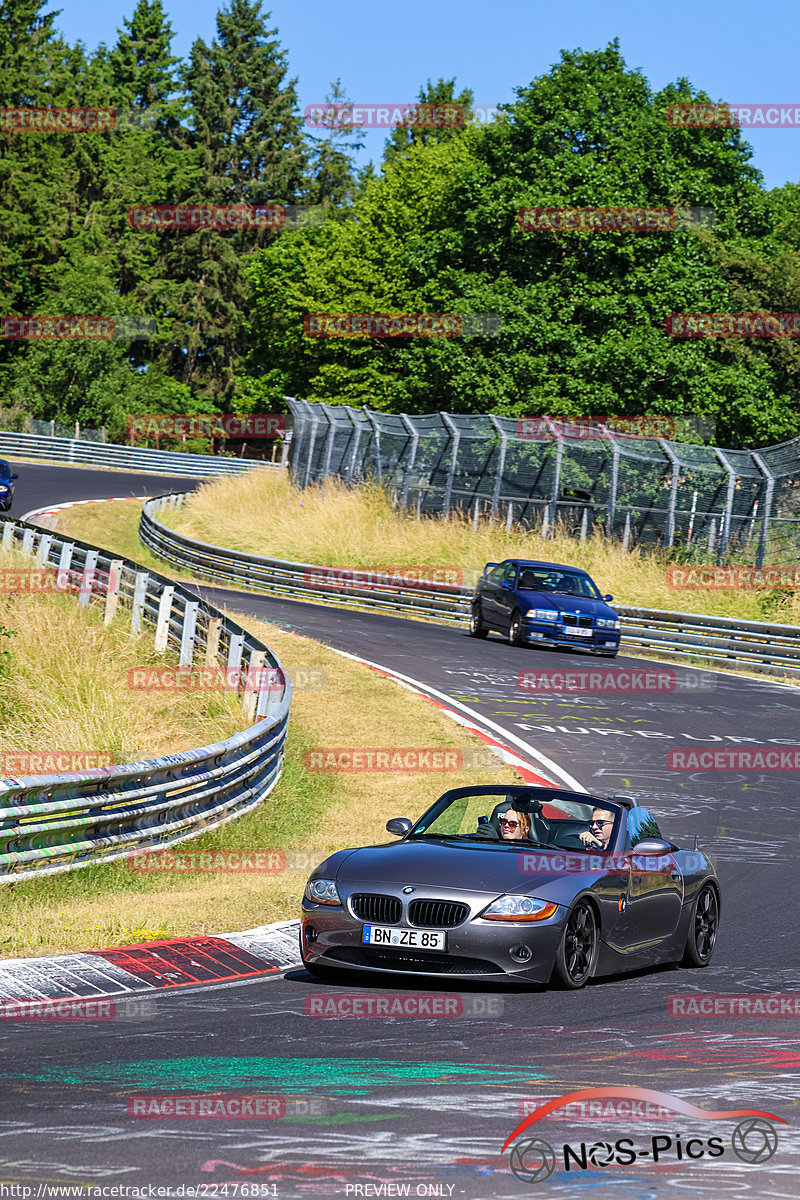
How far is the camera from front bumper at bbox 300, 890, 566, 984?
8.39 m

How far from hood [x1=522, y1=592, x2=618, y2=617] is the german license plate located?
19933mm

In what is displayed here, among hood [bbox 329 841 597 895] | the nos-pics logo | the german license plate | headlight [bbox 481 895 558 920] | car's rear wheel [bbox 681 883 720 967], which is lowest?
car's rear wheel [bbox 681 883 720 967]

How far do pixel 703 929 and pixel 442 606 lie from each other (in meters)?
24.3

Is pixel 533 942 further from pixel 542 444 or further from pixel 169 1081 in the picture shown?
pixel 542 444

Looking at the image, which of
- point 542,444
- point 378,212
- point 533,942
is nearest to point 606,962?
point 533,942

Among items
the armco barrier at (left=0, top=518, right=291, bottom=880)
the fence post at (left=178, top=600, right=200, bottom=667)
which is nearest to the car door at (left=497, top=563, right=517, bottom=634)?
the armco barrier at (left=0, top=518, right=291, bottom=880)

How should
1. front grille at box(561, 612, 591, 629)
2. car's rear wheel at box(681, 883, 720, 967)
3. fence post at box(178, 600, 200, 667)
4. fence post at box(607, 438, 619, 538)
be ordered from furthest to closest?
fence post at box(607, 438, 619, 538)
front grille at box(561, 612, 591, 629)
fence post at box(178, 600, 200, 667)
car's rear wheel at box(681, 883, 720, 967)

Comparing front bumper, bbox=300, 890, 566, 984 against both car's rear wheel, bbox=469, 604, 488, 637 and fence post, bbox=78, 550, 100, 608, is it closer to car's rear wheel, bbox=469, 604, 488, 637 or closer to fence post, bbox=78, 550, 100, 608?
fence post, bbox=78, 550, 100, 608

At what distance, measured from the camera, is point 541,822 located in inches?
381

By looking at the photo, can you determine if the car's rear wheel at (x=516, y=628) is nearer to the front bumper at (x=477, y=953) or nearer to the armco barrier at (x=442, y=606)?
the armco barrier at (x=442, y=606)

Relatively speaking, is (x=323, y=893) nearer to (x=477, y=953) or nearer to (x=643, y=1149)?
(x=477, y=953)

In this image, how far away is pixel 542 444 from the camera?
125 ft

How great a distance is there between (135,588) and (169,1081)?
53.7 ft

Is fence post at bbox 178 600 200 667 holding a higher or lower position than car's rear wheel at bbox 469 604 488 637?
higher
